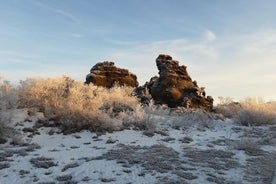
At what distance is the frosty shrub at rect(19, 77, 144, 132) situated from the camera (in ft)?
43.5

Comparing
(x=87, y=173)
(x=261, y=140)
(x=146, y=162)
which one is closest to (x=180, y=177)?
(x=146, y=162)

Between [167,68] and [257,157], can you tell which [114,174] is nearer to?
[257,157]

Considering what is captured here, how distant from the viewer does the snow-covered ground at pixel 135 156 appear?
27.5 feet

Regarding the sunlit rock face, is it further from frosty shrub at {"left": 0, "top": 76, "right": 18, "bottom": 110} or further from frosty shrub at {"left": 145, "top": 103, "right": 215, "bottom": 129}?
frosty shrub at {"left": 0, "top": 76, "right": 18, "bottom": 110}

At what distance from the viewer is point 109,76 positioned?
2298cm

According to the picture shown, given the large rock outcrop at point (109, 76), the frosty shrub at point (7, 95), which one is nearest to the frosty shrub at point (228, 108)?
the large rock outcrop at point (109, 76)

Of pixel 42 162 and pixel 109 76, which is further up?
pixel 109 76

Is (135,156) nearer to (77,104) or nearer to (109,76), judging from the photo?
(77,104)

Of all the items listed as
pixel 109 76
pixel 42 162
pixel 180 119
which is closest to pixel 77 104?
pixel 180 119

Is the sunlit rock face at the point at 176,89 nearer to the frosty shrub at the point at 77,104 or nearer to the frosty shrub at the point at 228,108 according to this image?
the frosty shrub at the point at 228,108

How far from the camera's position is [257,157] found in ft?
34.7

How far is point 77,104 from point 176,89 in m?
→ 8.51

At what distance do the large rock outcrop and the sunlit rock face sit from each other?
1.93 metres

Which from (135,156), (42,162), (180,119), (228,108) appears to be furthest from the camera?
(228,108)
